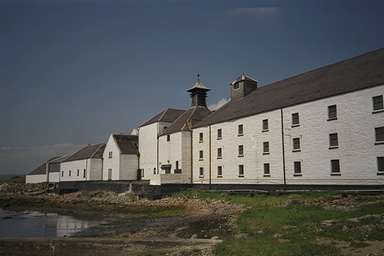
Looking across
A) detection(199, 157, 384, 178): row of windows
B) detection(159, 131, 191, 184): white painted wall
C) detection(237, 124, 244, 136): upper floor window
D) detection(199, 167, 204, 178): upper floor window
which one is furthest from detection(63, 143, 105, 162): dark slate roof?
detection(237, 124, 244, 136): upper floor window

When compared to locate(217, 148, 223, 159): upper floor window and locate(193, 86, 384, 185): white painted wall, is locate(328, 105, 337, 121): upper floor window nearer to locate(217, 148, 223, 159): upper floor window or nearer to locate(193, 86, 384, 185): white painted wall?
locate(193, 86, 384, 185): white painted wall

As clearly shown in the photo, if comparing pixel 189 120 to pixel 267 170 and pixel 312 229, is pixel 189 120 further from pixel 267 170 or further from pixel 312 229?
pixel 312 229

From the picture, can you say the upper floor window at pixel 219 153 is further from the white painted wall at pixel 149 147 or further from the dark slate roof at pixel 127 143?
the dark slate roof at pixel 127 143

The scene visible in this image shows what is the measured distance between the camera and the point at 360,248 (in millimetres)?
11828

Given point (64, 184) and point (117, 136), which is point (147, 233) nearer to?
point (117, 136)

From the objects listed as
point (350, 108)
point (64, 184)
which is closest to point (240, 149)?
point (350, 108)

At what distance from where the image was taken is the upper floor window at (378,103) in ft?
86.6

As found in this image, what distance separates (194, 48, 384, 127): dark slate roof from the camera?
29109 mm

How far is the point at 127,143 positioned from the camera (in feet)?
197

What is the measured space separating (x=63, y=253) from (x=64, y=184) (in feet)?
170

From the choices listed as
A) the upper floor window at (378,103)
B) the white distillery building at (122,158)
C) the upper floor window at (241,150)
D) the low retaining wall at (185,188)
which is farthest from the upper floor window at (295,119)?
the white distillery building at (122,158)

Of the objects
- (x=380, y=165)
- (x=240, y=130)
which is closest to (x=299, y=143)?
(x=380, y=165)

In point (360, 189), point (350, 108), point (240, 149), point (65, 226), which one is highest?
point (350, 108)

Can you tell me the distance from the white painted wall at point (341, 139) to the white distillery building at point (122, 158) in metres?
31.3
